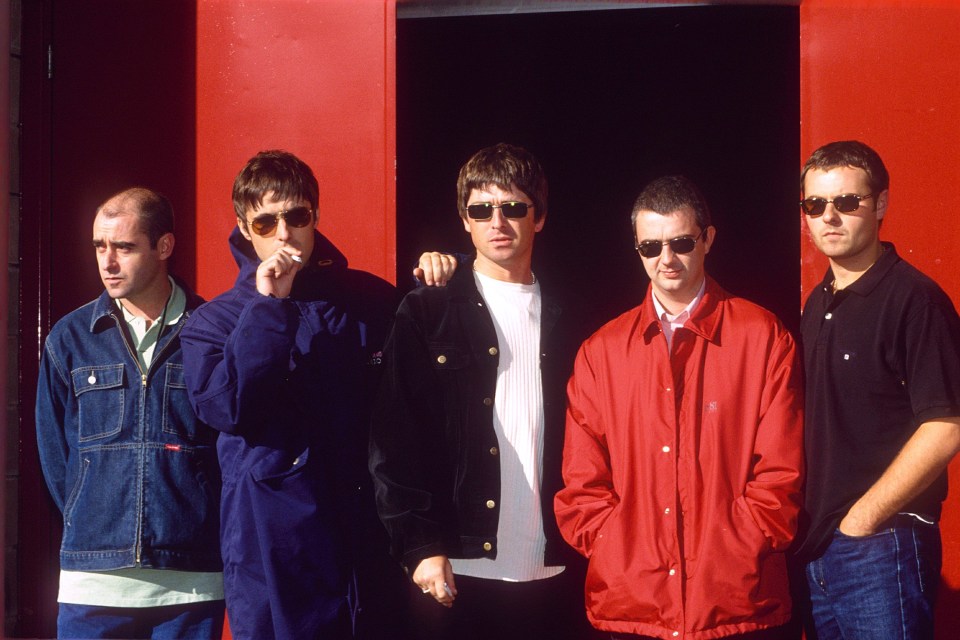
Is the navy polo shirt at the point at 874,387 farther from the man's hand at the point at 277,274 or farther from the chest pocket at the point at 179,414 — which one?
the chest pocket at the point at 179,414

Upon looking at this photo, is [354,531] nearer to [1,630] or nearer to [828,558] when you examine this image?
[828,558]

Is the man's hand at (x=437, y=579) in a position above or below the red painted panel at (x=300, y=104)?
below

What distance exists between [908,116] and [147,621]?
11.2 feet

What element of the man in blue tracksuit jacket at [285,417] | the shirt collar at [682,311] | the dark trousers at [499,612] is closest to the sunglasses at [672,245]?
the shirt collar at [682,311]

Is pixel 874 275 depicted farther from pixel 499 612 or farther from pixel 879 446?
pixel 499 612

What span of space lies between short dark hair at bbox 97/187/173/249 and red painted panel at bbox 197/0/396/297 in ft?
0.88

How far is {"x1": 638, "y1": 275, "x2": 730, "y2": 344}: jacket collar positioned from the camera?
2.90 meters

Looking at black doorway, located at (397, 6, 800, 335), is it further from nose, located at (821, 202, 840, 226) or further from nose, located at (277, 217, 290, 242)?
nose, located at (821, 202, 840, 226)

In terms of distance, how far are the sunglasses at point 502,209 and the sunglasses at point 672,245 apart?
40cm

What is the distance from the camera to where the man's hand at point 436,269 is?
3.10 meters

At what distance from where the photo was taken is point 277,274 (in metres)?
3.03

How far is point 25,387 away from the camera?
3881 millimetres

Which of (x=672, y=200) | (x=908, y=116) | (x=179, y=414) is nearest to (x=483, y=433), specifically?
(x=672, y=200)

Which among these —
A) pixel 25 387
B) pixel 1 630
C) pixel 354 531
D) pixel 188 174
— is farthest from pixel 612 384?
pixel 1 630
